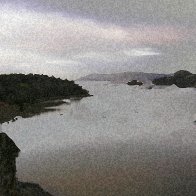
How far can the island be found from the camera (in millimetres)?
127125

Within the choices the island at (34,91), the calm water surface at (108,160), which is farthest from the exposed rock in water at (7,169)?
the island at (34,91)

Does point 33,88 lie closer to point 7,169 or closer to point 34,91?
point 34,91

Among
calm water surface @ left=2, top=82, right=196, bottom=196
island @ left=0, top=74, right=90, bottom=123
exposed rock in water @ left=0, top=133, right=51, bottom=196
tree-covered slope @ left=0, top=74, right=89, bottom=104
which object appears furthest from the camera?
tree-covered slope @ left=0, top=74, right=89, bottom=104

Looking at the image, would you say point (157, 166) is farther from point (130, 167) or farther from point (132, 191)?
point (132, 191)

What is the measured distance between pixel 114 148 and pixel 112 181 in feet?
46.3

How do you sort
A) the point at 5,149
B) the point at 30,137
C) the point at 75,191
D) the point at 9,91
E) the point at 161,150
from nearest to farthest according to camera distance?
the point at 5,149 → the point at 75,191 → the point at 161,150 → the point at 30,137 → the point at 9,91

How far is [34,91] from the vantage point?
15312cm

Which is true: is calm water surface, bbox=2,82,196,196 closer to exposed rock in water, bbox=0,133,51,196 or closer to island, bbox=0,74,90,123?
exposed rock in water, bbox=0,133,51,196

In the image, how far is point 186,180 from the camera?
3117 centimetres

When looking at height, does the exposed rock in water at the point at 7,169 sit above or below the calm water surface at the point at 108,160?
above

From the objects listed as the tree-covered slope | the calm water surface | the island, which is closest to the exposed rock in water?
the calm water surface

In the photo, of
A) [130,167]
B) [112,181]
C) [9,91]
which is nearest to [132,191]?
[112,181]

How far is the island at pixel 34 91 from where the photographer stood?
12712cm

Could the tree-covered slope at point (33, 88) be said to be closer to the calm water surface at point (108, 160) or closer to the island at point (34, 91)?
the island at point (34, 91)
